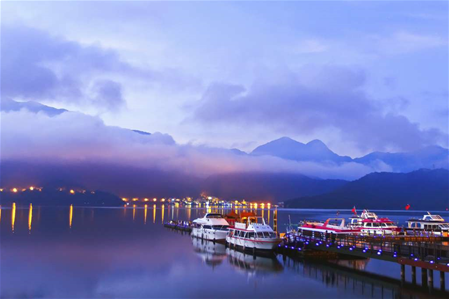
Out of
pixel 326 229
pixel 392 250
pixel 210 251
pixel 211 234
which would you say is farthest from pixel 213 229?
pixel 392 250

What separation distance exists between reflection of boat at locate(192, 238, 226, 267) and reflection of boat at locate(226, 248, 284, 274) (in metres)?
1.62

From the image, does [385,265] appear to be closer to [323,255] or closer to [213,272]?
[323,255]

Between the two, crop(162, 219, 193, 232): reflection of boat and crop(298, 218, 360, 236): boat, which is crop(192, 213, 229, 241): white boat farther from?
crop(162, 219, 193, 232): reflection of boat

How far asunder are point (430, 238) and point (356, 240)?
11211 millimetres

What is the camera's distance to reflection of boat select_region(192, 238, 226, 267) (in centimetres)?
5124

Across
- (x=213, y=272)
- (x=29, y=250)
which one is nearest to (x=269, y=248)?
(x=213, y=272)

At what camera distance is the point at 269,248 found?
51.1 metres

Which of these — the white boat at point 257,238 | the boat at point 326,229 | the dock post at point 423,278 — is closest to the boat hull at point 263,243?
the white boat at point 257,238

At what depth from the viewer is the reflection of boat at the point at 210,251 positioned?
5124 cm

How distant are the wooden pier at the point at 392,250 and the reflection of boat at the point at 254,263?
3787 mm

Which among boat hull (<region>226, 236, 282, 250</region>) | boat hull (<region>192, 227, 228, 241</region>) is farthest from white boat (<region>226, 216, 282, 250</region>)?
boat hull (<region>192, 227, 228, 241</region>)

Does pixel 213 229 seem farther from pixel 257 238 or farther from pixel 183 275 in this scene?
pixel 183 275

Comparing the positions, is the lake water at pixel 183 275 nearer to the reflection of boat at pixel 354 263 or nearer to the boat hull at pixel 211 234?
the reflection of boat at pixel 354 263

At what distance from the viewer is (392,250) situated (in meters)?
38.2
